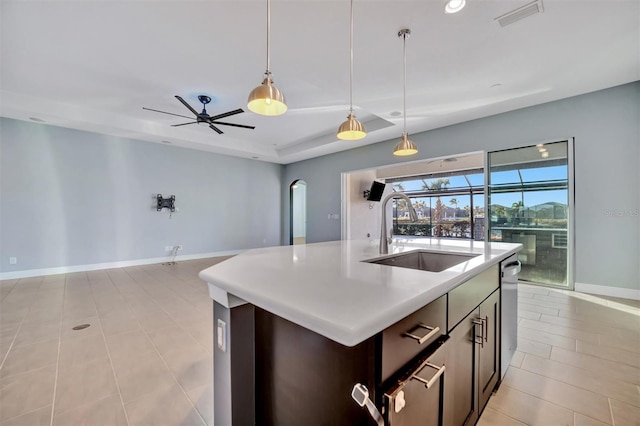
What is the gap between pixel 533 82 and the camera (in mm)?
3389

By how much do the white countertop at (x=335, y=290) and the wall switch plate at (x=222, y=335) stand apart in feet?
0.33

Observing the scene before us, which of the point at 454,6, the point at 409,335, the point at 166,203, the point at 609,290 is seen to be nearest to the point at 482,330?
the point at 409,335

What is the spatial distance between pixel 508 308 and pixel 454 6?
2.43 metres

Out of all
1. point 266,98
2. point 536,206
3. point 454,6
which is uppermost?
point 454,6

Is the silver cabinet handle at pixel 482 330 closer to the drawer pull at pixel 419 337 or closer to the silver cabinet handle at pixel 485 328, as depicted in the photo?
the silver cabinet handle at pixel 485 328

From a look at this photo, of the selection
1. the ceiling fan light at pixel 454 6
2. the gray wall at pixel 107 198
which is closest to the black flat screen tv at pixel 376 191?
the gray wall at pixel 107 198

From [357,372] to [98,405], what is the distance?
1859 millimetres

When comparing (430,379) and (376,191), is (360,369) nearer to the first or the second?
(430,379)

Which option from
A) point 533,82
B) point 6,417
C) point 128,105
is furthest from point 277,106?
point 128,105

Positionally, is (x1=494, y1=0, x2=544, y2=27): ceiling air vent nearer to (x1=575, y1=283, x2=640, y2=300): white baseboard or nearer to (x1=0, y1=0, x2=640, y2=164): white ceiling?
(x1=0, y1=0, x2=640, y2=164): white ceiling

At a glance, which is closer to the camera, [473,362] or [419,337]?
[419,337]

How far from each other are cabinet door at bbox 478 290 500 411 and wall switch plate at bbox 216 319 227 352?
121 cm

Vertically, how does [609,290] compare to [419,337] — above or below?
below

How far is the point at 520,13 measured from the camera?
2254mm
